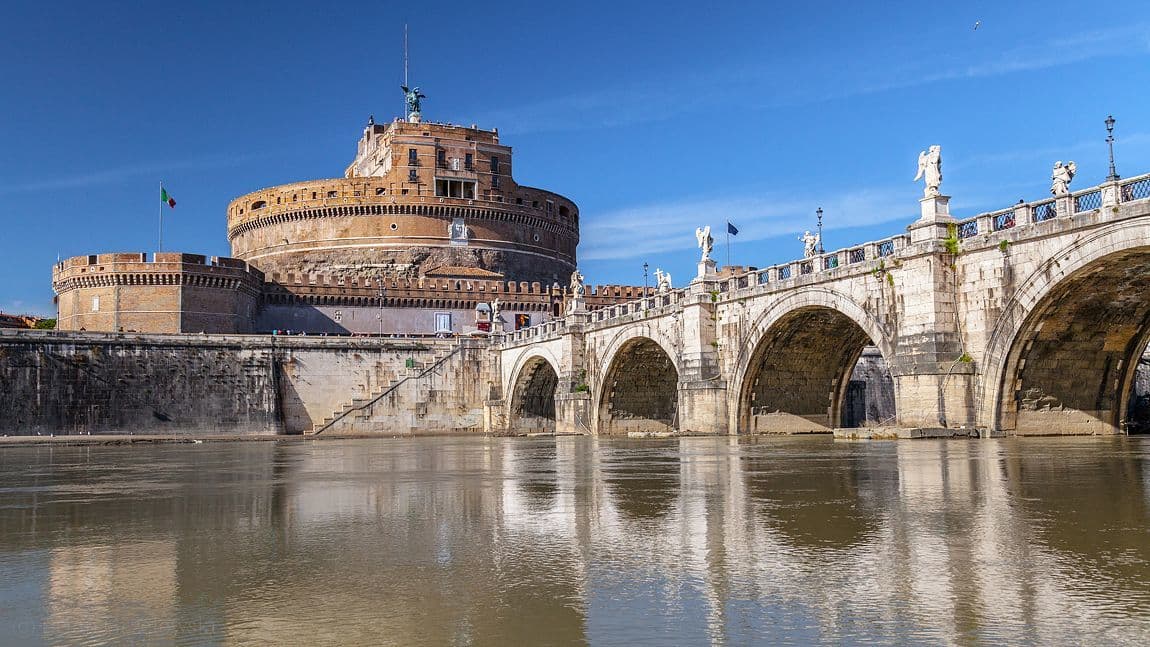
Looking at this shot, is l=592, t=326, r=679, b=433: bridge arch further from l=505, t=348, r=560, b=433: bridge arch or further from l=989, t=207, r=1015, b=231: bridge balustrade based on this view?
l=989, t=207, r=1015, b=231: bridge balustrade

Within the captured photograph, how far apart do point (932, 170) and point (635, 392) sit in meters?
23.5

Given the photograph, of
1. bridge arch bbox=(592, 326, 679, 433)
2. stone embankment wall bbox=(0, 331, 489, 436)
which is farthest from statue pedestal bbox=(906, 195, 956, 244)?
stone embankment wall bbox=(0, 331, 489, 436)

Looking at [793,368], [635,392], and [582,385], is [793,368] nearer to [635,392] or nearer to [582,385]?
[635,392]

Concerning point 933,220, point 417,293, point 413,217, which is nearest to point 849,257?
point 933,220

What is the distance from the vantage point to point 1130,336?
27.1 meters

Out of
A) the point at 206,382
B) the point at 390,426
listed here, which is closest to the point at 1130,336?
the point at 390,426

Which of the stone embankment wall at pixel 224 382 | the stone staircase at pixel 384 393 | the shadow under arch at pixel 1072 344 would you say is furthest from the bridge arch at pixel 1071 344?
the stone staircase at pixel 384 393

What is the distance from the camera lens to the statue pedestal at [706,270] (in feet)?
127

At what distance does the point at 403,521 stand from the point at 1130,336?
2396 cm

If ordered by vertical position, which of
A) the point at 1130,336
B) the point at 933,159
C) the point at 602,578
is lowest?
the point at 602,578

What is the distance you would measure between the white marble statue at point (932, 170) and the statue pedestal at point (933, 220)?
0.66 ft

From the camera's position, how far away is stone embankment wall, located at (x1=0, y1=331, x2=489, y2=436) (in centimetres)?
5356

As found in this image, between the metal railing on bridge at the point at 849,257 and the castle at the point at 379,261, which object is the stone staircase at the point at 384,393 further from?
the metal railing on bridge at the point at 849,257

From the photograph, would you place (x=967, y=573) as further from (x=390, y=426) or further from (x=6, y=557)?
(x=390, y=426)
